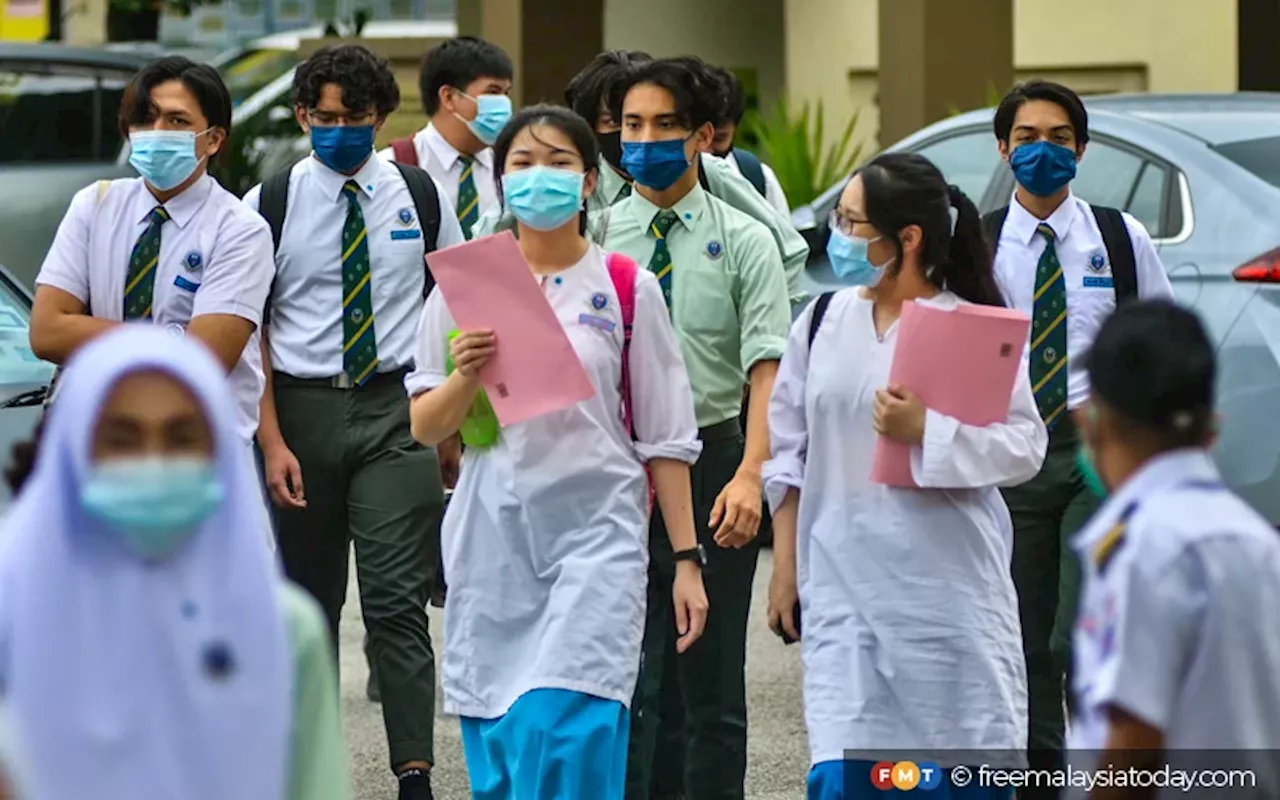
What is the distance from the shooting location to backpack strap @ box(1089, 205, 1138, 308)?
21.3 ft

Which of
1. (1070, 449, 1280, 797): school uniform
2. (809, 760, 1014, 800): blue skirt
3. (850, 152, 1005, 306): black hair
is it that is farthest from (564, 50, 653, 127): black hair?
(1070, 449, 1280, 797): school uniform

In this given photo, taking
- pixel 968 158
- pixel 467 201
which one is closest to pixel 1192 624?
pixel 467 201

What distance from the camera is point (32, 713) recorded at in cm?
309

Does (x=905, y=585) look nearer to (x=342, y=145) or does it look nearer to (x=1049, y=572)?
(x=1049, y=572)

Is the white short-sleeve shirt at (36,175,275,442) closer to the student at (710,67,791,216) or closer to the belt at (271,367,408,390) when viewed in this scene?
the belt at (271,367,408,390)

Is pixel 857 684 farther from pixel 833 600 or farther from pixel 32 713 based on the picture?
pixel 32 713

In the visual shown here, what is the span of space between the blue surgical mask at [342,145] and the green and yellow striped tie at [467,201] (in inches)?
57.0

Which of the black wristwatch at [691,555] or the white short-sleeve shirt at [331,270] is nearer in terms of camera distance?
the black wristwatch at [691,555]

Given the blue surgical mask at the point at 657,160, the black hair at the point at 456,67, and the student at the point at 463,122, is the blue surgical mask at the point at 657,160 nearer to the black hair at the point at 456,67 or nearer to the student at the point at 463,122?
the student at the point at 463,122

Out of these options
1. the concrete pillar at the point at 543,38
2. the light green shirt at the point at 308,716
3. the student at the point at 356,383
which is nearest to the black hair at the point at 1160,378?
the light green shirt at the point at 308,716

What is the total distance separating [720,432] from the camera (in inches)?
260

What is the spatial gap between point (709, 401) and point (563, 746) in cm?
131

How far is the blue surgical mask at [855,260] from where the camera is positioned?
17.5 feet

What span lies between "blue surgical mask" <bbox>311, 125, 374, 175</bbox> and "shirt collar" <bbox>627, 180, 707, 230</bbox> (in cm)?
84
